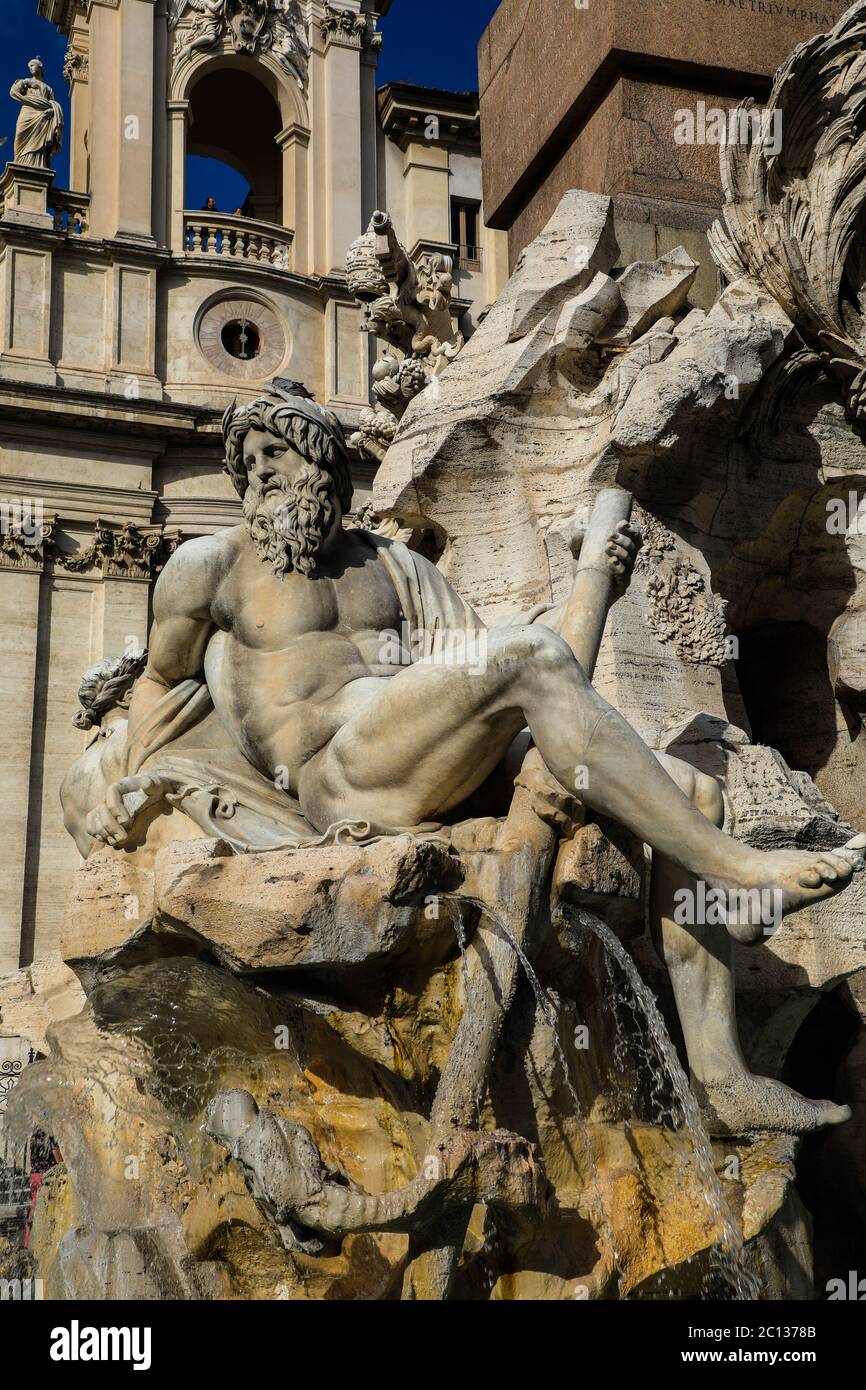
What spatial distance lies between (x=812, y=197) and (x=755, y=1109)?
14.7 ft

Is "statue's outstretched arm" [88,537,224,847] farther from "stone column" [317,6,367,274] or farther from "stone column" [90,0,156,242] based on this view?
"stone column" [317,6,367,274]

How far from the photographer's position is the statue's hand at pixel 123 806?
5824mm

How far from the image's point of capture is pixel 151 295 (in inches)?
1108

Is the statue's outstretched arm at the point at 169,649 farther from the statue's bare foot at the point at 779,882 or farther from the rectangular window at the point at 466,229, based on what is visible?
the rectangular window at the point at 466,229

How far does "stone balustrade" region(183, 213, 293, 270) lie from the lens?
29.2 metres

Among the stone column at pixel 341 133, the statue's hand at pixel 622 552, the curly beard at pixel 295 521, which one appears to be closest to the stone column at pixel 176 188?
the stone column at pixel 341 133

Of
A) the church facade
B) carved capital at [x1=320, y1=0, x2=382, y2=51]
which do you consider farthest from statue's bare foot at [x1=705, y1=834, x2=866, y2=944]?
carved capital at [x1=320, y1=0, x2=382, y2=51]

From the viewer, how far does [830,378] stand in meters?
7.69

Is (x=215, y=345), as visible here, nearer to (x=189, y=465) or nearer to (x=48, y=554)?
(x=189, y=465)

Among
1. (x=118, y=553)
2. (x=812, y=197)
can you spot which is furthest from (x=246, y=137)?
(x=812, y=197)

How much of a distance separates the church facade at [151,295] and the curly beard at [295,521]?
18.6 metres

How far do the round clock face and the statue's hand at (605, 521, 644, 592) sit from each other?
2377cm
